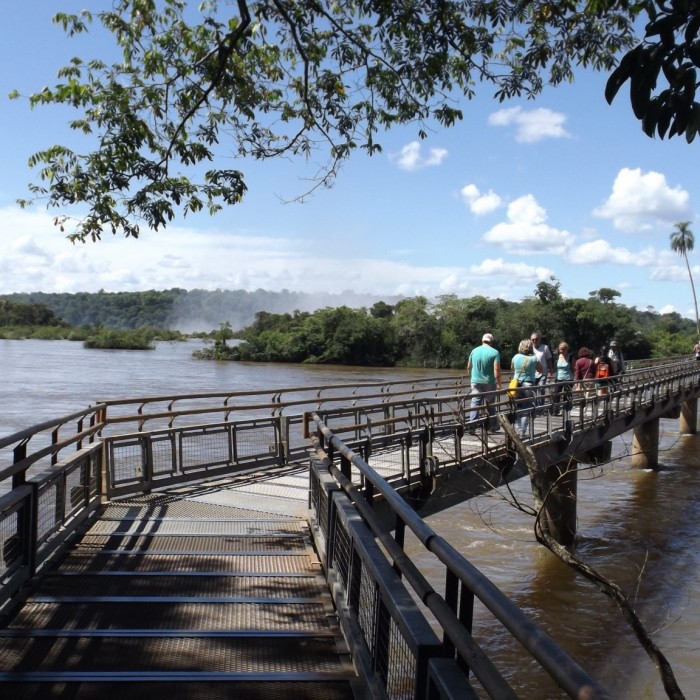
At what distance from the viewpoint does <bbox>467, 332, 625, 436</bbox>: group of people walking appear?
537 inches

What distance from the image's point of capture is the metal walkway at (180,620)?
3866 millimetres

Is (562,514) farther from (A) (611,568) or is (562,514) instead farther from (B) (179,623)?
(B) (179,623)

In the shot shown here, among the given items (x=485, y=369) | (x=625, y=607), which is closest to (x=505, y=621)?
(x=625, y=607)

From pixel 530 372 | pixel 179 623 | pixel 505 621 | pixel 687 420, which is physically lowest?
pixel 687 420

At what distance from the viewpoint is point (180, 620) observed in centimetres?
478

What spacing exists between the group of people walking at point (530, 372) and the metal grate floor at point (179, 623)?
18.6 feet

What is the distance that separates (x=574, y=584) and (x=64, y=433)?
17.7 m

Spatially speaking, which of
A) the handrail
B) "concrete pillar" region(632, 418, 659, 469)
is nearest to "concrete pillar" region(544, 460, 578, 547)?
"concrete pillar" region(632, 418, 659, 469)

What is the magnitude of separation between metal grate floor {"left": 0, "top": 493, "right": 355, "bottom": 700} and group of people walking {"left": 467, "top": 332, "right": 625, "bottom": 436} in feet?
18.6

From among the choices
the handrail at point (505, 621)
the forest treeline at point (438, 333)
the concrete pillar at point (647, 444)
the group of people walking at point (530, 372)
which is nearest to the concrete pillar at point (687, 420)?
the concrete pillar at point (647, 444)

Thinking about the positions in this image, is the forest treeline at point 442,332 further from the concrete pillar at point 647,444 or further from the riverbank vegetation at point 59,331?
the concrete pillar at point 647,444

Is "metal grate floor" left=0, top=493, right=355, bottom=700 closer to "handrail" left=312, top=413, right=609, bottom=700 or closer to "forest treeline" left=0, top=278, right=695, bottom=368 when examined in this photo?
"handrail" left=312, top=413, right=609, bottom=700

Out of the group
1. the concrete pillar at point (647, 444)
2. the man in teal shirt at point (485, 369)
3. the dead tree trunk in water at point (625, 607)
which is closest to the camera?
the dead tree trunk in water at point (625, 607)

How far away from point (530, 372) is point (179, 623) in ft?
39.9
